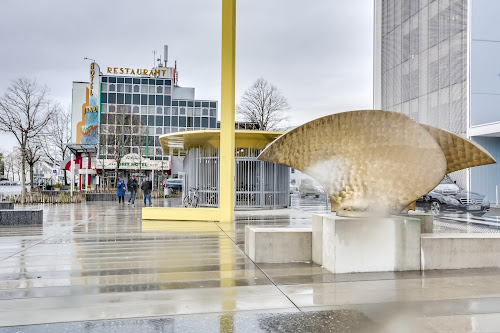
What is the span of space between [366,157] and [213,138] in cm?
1515

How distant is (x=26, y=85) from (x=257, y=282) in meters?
27.3

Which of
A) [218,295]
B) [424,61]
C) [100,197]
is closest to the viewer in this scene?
[218,295]

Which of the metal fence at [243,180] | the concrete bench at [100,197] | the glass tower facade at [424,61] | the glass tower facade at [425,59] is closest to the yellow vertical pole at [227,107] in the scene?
the metal fence at [243,180]

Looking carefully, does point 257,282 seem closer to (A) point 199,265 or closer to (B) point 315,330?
(A) point 199,265

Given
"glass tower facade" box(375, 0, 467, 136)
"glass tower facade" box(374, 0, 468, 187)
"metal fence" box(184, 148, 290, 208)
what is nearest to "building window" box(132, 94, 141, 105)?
"glass tower facade" box(374, 0, 468, 187)

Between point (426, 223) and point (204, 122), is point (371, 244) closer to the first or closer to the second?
point (426, 223)

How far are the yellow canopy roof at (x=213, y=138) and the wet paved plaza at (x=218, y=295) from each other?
39.9 feet

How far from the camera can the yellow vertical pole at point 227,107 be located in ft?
52.8

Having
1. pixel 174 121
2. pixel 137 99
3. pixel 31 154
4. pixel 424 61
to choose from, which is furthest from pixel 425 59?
pixel 137 99

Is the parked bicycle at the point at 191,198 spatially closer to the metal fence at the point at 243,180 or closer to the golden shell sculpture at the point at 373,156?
the metal fence at the point at 243,180

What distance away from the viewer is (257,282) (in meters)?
6.77

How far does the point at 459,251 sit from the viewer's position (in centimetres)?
790

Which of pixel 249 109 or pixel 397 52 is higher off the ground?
pixel 397 52

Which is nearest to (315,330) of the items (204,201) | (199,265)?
(199,265)
